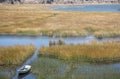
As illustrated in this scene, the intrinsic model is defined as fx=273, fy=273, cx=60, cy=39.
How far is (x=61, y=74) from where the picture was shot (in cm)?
3053

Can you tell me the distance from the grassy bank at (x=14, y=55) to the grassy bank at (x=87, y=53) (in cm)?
234

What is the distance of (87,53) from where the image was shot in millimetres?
37438

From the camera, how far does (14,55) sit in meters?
36.6

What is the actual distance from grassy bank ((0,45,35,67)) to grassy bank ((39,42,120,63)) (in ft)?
7.69

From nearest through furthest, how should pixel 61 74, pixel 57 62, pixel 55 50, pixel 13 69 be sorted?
pixel 61 74, pixel 13 69, pixel 57 62, pixel 55 50

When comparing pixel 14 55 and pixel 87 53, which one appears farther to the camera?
pixel 87 53

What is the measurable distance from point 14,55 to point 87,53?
992 centimetres

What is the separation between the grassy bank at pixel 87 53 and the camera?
36.3 m

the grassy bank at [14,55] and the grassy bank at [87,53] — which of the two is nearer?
the grassy bank at [14,55]

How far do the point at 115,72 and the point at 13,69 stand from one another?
12.2m

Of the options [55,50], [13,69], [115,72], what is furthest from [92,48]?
[13,69]

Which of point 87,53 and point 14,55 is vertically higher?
point 14,55

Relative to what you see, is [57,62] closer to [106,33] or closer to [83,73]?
[83,73]

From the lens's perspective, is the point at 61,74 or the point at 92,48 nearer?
the point at 61,74
